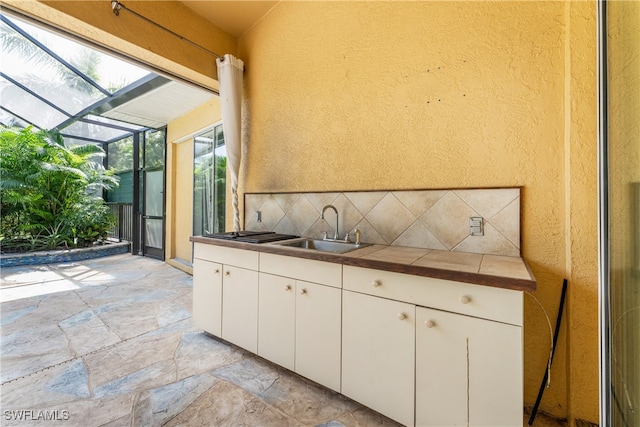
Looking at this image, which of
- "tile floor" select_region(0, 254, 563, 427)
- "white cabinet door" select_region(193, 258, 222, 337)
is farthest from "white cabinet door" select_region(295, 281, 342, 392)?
"white cabinet door" select_region(193, 258, 222, 337)

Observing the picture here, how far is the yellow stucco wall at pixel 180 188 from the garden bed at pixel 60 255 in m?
1.72

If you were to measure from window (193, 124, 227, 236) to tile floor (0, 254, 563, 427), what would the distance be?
4.68ft

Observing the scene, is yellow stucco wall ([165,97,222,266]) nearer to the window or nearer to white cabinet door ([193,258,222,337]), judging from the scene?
the window

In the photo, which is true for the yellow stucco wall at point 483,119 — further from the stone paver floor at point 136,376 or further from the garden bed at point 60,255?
the garden bed at point 60,255

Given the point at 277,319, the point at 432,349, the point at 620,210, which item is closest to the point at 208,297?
the point at 277,319

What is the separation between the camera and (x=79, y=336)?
2213 millimetres

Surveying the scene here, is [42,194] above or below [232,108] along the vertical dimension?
below

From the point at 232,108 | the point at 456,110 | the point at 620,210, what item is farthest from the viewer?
the point at 232,108

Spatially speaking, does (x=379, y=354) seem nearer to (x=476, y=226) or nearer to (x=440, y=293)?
(x=440, y=293)

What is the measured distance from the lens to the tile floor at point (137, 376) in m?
1.37

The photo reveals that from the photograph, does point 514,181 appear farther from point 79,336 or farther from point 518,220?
point 79,336

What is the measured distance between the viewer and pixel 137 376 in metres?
1.69

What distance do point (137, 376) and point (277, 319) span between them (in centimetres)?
98

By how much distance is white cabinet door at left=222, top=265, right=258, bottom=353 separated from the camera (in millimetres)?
1848
